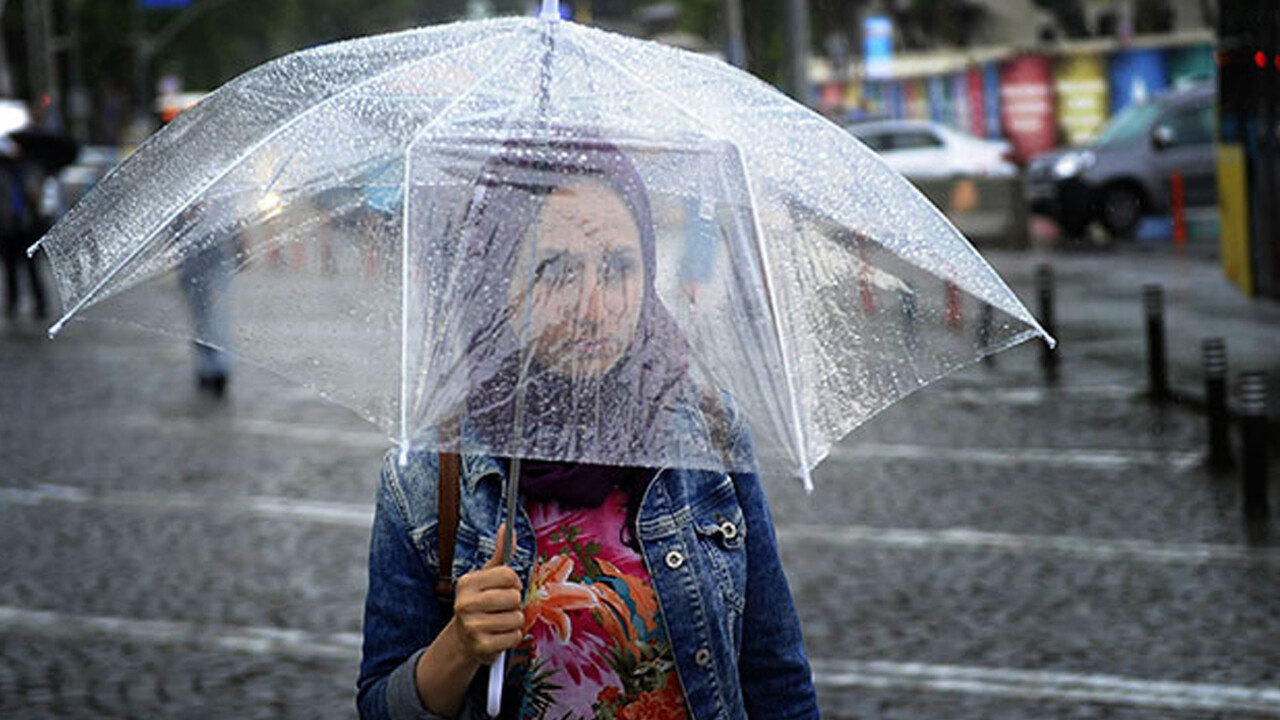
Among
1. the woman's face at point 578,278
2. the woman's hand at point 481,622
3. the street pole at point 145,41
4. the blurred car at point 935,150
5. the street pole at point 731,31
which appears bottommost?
the woman's hand at point 481,622

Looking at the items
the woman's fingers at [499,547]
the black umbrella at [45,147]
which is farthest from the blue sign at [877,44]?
the woman's fingers at [499,547]

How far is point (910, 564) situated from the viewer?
8.70 meters

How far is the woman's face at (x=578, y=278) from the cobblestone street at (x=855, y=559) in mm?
3840

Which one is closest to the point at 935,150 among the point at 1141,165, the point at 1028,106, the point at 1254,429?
the point at 1141,165

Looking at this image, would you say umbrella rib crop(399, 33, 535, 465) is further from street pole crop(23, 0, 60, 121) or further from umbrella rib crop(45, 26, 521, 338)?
street pole crop(23, 0, 60, 121)

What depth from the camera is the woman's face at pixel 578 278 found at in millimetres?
2730

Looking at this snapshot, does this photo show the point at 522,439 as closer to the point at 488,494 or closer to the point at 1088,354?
the point at 488,494

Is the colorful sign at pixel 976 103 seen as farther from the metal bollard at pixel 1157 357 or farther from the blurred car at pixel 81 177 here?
the metal bollard at pixel 1157 357

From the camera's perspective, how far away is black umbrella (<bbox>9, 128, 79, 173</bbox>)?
74.0 feet

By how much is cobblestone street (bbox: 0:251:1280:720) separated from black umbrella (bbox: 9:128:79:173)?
7.99 metres

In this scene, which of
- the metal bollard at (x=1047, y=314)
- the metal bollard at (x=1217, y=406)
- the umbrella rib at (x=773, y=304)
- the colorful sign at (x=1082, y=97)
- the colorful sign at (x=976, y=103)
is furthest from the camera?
the colorful sign at (x=976, y=103)

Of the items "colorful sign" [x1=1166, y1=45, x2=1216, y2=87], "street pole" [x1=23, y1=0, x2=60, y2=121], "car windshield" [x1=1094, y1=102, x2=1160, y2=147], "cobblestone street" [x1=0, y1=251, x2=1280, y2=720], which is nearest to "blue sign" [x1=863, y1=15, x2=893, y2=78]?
"colorful sign" [x1=1166, y1=45, x2=1216, y2=87]

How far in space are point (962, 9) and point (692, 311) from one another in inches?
2264

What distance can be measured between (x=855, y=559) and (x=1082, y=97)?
43.0 metres
